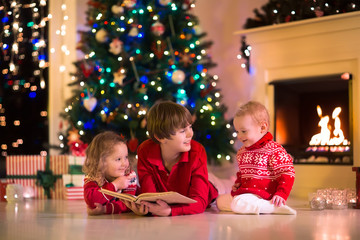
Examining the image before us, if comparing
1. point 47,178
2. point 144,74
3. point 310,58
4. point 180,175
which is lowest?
point 47,178

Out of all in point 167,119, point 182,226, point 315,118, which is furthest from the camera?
point 315,118

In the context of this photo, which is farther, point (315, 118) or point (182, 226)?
point (315, 118)

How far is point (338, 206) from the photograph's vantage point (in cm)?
301

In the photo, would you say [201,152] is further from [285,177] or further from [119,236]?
[119,236]

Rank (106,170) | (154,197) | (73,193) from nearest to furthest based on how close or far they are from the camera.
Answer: (154,197), (106,170), (73,193)

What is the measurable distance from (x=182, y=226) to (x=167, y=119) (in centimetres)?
63

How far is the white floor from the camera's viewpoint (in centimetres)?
195

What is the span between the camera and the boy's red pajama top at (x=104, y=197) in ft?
8.72

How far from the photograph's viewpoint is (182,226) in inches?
85.7

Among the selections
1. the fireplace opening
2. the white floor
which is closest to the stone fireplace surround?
the fireplace opening

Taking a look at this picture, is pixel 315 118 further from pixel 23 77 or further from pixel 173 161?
pixel 23 77

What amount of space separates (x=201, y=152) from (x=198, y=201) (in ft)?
0.85

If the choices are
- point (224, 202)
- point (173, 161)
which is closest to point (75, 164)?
point (173, 161)

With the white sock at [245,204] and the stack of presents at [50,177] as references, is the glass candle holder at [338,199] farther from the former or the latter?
the stack of presents at [50,177]
